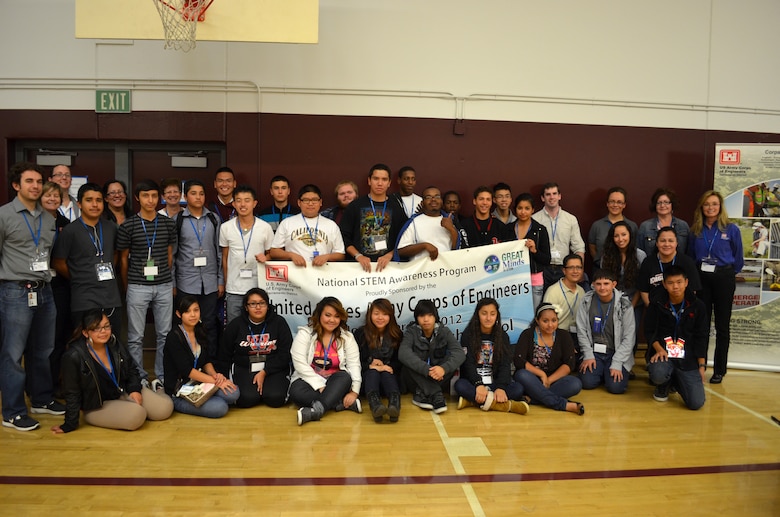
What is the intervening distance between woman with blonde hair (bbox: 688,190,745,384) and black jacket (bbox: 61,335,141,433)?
5.29 metres

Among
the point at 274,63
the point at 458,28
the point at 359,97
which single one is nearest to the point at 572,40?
the point at 458,28

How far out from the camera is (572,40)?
665 centimetres

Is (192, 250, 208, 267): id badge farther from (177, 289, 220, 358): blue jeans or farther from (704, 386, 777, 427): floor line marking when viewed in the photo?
(704, 386, 777, 427): floor line marking

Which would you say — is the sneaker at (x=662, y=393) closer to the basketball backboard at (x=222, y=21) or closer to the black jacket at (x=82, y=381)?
the basketball backboard at (x=222, y=21)

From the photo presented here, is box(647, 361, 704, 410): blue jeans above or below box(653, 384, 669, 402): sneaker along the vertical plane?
above

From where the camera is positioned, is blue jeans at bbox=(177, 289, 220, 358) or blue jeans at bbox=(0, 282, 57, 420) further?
blue jeans at bbox=(177, 289, 220, 358)

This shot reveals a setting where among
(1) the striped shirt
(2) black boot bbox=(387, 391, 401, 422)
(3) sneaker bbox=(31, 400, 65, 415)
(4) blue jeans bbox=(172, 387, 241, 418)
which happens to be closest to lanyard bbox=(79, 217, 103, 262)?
(1) the striped shirt

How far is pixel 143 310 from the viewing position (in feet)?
15.7

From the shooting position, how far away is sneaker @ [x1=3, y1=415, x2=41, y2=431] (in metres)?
4.04

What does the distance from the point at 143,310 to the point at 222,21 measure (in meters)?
2.63

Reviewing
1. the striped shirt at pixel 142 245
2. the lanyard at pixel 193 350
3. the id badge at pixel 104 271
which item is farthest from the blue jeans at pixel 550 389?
the id badge at pixel 104 271

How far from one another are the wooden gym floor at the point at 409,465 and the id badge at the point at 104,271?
1179 mm

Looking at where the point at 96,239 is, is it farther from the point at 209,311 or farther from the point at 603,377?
the point at 603,377

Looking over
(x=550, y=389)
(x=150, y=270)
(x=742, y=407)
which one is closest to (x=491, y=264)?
(x=550, y=389)
